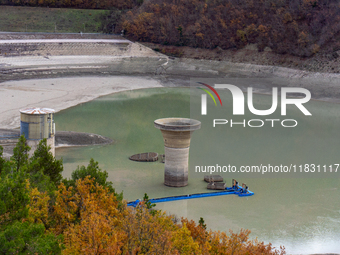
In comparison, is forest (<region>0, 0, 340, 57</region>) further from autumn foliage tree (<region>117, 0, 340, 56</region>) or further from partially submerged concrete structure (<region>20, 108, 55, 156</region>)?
partially submerged concrete structure (<region>20, 108, 55, 156</region>)

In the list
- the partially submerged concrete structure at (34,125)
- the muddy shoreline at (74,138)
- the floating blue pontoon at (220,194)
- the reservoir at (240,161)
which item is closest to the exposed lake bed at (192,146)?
the reservoir at (240,161)

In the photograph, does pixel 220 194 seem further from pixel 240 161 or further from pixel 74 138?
pixel 74 138

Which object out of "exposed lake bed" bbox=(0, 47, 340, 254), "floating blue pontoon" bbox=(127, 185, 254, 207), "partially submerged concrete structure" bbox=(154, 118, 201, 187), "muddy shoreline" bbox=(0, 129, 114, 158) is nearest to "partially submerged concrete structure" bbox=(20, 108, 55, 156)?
"exposed lake bed" bbox=(0, 47, 340, 254)

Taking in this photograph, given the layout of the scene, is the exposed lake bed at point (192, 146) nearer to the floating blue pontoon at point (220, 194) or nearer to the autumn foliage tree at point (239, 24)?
the floating blue pontoon at point (220, 194)

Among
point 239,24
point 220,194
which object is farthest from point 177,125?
point 239,24

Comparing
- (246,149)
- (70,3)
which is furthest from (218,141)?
(70,3)

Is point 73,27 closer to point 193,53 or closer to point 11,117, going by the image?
point 193,53
